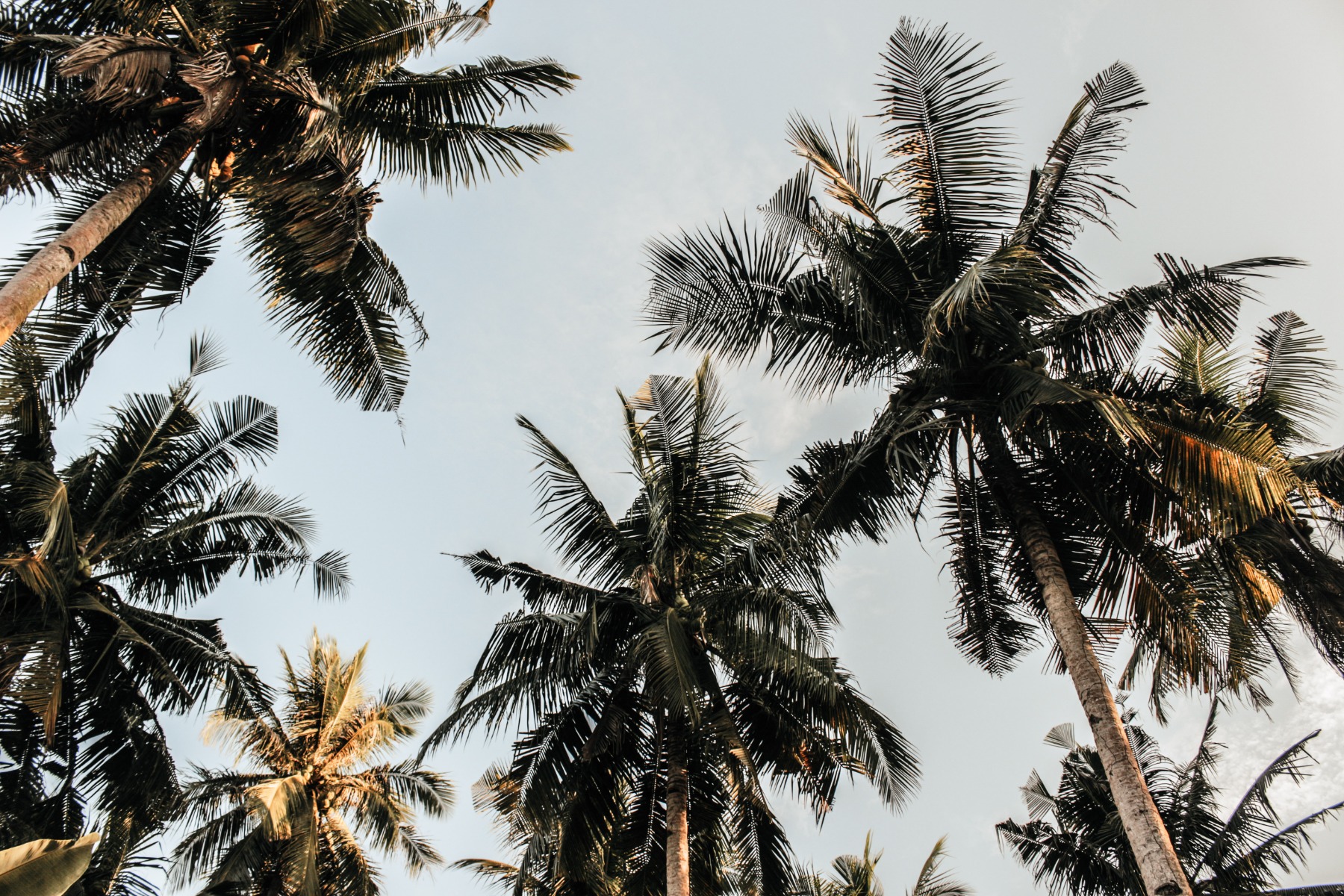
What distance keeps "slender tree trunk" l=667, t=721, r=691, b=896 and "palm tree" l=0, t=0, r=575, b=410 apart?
219 inches

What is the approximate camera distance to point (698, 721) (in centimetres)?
988

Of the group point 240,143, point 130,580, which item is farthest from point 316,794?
point 240,143

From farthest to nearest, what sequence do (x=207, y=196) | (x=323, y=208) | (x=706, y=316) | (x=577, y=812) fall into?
(x=577, y=812), (x=706, y=316), (x=207, y=196), (x=323, y=208)

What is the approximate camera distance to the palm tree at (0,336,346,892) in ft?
38.1

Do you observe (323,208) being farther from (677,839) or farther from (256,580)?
(677,839)

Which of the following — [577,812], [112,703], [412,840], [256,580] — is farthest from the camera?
[412,840]

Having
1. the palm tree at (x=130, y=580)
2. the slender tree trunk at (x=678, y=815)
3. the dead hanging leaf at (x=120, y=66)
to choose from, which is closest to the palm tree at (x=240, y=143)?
the dead hanging leaf at (x=120, y=66)

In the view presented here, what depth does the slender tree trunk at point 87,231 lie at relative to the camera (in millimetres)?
6285

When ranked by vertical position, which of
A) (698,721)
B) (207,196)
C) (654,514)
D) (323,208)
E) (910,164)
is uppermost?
(910,164)

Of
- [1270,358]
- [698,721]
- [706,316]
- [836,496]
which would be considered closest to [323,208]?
[706,316]

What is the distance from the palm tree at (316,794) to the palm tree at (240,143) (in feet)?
21.9

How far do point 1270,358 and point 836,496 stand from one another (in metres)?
5.99

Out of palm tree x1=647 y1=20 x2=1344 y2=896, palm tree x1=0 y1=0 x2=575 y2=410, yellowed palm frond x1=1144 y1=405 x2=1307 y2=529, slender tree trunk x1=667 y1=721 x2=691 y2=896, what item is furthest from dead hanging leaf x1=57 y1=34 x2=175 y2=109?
yellowed palm frond x1=1144 y1=405 x2=1307 y2=529

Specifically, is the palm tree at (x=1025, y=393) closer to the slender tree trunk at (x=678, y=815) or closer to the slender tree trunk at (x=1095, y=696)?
the slender tree trunk at (x=1095, y=696)
